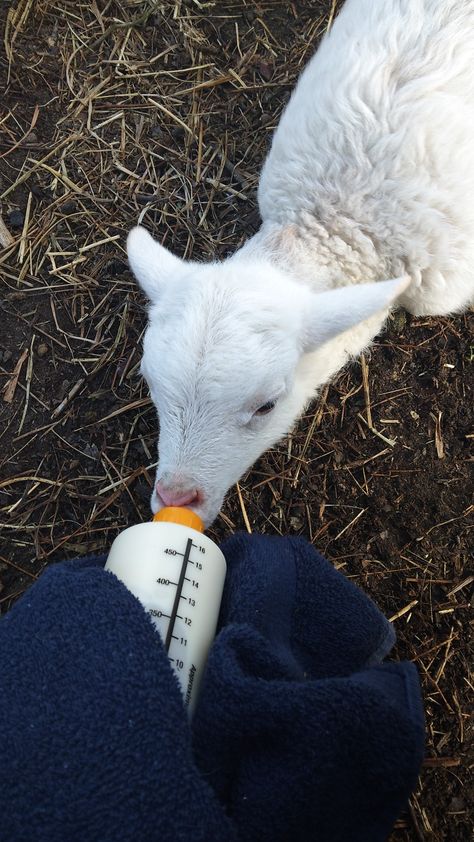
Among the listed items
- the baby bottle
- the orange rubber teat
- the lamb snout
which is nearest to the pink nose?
the lamb snout

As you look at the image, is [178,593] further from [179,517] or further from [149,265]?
[149,265]

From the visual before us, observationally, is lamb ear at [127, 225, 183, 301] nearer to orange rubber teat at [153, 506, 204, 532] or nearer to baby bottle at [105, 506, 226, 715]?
orange rubber teat at [153, 506, 204, 532]

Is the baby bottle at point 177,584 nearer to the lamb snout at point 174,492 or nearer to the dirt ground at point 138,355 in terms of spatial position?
the lamb snout at point 174,492

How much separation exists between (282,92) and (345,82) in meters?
1.13

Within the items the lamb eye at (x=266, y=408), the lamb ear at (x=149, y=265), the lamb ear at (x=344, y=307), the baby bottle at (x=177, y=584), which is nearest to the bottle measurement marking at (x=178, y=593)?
the baby bottle at (x=177, y=584)

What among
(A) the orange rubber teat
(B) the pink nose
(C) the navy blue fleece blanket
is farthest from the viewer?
(B) the pink nose

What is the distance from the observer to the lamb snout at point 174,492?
1861mm

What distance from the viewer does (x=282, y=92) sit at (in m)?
3.32

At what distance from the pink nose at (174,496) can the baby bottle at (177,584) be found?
12.1 inches

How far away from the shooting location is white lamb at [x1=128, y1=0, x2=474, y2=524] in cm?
192

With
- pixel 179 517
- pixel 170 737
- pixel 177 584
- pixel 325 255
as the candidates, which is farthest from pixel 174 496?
pixel 325 255

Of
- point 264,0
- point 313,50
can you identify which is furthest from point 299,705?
point 264,0

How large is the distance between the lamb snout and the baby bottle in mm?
311

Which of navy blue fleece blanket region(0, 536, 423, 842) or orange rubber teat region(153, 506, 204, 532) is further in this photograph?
orange rubber teat region(153, 506, 204, 532)
